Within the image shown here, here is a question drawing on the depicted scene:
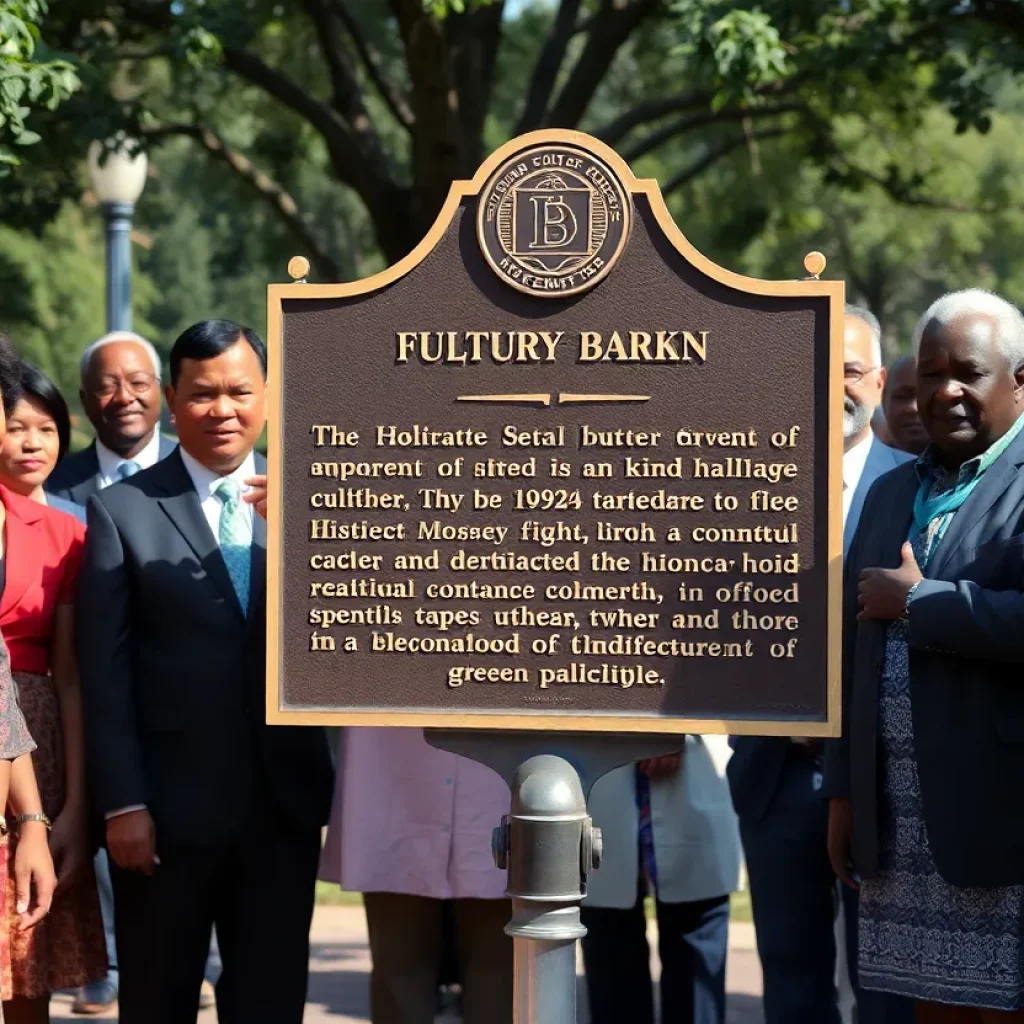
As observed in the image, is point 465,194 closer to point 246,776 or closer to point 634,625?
point 634,625

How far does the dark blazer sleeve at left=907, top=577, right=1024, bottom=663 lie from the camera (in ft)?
12.6

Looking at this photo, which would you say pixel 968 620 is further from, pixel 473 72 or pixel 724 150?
pixel 724 150

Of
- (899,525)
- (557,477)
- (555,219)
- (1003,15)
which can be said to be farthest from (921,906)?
(1003,15)

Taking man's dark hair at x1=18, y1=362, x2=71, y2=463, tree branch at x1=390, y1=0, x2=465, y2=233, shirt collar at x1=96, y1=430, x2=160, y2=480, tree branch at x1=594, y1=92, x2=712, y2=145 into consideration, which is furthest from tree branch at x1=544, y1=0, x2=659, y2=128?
man's dark hair at x1=18, y1=362, x2=71, y2=463

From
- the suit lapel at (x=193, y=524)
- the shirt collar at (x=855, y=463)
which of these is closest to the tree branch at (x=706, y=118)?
the shirt collar at (x=855, y=463)

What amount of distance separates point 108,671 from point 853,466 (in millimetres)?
2287

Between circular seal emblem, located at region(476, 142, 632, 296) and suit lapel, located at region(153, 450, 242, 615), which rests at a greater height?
circular seal emblem, located at region(476, 142, 632, 296)

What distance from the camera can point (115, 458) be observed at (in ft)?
22.1

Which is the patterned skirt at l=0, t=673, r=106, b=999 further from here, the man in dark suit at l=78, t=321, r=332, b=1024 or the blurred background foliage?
the blurred background foliage

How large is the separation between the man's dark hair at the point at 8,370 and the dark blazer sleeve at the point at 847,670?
2208 millimetres

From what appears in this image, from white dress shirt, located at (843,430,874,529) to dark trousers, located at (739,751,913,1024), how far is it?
0.80 m

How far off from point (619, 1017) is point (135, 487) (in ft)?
7.31

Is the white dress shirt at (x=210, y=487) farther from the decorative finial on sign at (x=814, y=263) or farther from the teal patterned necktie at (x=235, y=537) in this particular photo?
the decorative finial on sign at (x=814, y=263)

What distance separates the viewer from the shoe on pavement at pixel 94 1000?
22.5 feet
